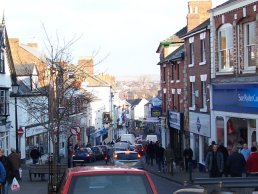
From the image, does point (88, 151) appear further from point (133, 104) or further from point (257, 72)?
point (133, 104)

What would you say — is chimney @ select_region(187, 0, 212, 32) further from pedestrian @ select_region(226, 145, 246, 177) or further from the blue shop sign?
pedestrian @ select_region(226, 145, 246, 177)

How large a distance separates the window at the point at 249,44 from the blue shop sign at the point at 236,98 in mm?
1134

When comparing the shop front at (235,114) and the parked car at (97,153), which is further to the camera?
the parked car at (97,153)

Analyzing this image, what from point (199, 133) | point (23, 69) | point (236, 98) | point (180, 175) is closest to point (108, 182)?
point (236, 98)

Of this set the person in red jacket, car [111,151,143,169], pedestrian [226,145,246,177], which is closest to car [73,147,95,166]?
car [111,151,143,169]

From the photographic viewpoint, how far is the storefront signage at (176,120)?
41.6 metres

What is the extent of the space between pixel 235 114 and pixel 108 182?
757 inches

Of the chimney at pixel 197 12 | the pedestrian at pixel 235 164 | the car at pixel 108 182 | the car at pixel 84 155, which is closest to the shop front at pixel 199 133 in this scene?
the chimney at pixel 197 12

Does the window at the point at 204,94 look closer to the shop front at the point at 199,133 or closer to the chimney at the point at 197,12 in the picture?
the shop front at the point at 199,133

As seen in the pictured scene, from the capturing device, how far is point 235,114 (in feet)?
91.0

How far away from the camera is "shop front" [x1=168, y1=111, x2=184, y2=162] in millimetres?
41744

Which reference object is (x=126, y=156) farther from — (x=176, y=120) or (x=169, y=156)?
(x=176, y=120)

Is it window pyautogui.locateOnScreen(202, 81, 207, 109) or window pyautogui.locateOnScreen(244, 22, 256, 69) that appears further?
window pyautogui.locateOnScreen(202, 81, 207, 109)

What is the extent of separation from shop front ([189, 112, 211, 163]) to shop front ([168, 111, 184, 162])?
3405 mm
